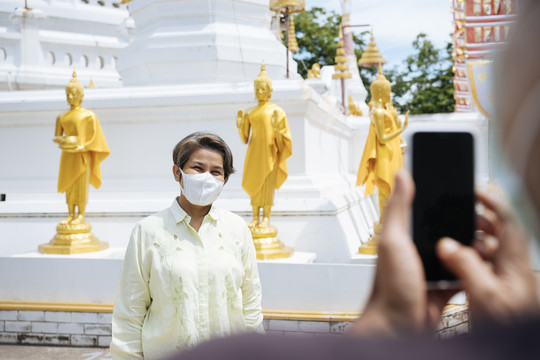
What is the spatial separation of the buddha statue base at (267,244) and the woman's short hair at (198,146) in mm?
1785

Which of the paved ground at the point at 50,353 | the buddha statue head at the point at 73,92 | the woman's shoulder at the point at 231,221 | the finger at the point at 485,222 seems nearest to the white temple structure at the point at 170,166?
the paved ground at the point at 50,353

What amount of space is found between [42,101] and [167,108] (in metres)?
1.26

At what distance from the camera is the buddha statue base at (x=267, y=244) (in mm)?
3836

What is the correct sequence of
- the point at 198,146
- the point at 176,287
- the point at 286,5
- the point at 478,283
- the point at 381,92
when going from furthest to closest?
the point at 286,5 → the point at 381,92 → the point at 198,146 → the point at 176,287 → the point at 478,283

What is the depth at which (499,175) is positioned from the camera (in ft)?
1.63

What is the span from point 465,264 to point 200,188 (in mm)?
1534

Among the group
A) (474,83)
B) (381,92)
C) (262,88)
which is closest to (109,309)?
(262,88)

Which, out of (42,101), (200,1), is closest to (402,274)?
(42,101)

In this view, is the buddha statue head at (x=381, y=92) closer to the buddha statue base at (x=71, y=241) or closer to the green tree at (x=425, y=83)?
the buddha statue base at (x=71, y=241)

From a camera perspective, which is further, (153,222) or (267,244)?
(267,244)

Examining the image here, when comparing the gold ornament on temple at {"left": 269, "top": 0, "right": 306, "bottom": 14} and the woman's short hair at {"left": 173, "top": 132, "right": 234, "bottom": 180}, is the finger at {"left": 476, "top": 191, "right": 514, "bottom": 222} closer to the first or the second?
the woman's short hair at {"left": 173, "top": 132, "right": 234, "bottom": 180}

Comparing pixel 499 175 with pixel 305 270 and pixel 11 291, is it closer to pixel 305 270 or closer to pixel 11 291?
pixel 305 270

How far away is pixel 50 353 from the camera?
3594mm

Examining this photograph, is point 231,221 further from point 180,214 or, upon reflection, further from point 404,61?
point 404,61
